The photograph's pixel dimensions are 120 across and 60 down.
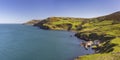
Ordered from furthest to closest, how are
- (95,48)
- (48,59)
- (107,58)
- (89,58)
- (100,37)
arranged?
(100,37) → (95,48) → (48,59) → (89,58) → (107,58)

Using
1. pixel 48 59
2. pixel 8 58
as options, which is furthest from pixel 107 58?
pixel 8 58

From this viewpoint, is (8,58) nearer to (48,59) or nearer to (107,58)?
(48,59)

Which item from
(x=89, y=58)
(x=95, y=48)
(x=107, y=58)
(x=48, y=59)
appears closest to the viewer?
(x=107, y=58)

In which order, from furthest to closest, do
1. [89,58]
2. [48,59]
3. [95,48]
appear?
[95,48] < [48,59] < [89,58]

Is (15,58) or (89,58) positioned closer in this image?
(89,58)

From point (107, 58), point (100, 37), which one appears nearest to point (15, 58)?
point (107, 58)

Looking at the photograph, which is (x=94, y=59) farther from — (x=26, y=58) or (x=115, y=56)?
(x=26, y=58)

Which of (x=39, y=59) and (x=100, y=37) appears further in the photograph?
(x=100, y=37)

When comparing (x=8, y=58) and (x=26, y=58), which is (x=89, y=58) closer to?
(x=26, y=58)
